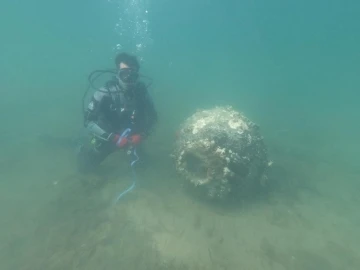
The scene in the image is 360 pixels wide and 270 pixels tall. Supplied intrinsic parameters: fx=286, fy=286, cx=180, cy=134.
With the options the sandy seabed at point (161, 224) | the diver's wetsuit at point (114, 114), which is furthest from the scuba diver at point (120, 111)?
the sandy seabed at point (161, 224)

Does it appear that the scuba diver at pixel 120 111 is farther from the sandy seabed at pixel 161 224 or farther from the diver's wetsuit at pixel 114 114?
the sandy seabed at pixel 161 224

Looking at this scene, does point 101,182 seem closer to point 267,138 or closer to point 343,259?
point 343,259

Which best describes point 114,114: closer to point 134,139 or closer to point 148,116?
point 148,116

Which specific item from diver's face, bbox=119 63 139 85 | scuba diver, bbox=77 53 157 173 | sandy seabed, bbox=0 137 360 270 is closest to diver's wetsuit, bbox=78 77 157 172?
scuba diver, bbox=77 53 157 173

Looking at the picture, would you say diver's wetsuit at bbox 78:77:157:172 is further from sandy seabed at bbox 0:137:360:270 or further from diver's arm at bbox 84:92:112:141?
sandy seabed at bbox 0:137:360:270

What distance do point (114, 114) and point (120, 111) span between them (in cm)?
26

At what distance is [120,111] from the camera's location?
24.3ft

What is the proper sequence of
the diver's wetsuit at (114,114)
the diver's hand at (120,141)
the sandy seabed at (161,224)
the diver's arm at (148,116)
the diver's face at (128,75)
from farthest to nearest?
1. the diver's arm at (148,116)
2. the diver's wetsuit at (114,114)
3. the diver's face at (128,75)
4. the diver's hand at (120,141)
5. the sandy seabed at (161,224)

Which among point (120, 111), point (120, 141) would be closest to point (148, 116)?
point (120, 111)

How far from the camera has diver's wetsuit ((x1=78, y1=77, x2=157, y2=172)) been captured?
23.9 feet

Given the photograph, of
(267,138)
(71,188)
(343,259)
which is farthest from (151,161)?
(267,138)

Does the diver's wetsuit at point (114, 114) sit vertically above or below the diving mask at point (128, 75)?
→ below

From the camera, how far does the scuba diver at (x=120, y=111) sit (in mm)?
7113

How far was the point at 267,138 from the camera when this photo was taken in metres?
13.1
